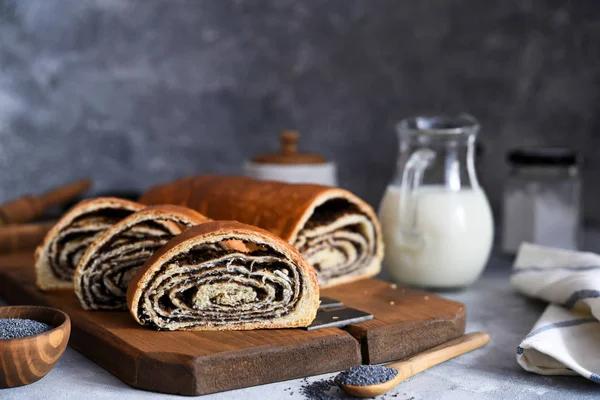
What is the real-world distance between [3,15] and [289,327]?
5.09ft

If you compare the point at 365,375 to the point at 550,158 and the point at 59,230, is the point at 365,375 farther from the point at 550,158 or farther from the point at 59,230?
the point at 550,158

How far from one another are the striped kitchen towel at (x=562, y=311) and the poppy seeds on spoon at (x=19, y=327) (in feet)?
2.52

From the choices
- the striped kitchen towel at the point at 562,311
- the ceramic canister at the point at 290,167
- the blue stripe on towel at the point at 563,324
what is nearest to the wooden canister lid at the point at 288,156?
the ceramic canister at the point at 290,167

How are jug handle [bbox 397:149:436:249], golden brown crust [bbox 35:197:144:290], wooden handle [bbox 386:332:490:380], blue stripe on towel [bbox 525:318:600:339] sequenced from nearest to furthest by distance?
wooden handle [bbox 386:332:490:380] → blue stripe on towel [bbox 525:318:600:339] → golden brown crust [bbox 35:197:144:290] → jug handle [bbox 397:149:436:249]

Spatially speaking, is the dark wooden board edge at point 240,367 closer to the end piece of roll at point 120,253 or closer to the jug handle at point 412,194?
the end piece of roll at point 120,253

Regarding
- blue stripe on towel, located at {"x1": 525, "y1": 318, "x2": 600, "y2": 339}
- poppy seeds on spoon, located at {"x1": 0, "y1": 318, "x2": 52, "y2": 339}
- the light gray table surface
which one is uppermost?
poppy seeds on spoon, located at {"x1": 0, "y1": 318, "x2": 52, "y2": 339}

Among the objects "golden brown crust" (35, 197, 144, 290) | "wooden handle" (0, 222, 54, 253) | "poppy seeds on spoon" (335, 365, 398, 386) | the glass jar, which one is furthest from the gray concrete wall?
"poppy seeds on spoon" (335, 365, 398, 386)

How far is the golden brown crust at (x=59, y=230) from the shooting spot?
62.5 inches

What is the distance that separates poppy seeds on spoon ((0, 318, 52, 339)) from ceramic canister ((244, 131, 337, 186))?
1069mm

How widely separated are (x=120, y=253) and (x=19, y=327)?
290 mm

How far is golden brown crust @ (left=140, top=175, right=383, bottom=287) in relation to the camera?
1.66 metres

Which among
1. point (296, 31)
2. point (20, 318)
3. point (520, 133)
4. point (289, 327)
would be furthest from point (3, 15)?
point (520, 133)

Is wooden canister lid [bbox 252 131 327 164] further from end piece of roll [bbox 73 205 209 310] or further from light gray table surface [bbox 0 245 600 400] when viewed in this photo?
light gray table surface [bbox 0 245 600 400]

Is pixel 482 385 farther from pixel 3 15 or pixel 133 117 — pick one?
pixel 3 15
